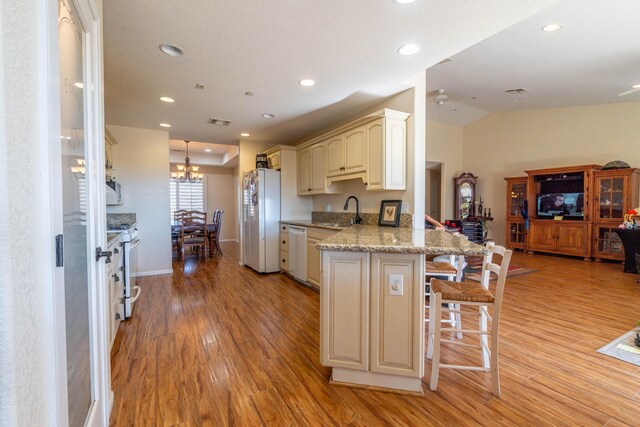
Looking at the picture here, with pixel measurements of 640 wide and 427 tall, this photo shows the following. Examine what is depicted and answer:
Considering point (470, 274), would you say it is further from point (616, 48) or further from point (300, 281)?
point (616, 48)

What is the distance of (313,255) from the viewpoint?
3971 millimetres

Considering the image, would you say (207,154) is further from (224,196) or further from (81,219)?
(81,219)

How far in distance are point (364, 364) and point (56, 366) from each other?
157 centimetres

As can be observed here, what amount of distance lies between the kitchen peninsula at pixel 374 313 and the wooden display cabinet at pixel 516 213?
649cm

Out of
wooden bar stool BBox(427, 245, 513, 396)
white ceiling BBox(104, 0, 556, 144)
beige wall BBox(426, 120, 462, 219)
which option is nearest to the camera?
wooden bar stool BBox(427, 245, 513, 396)

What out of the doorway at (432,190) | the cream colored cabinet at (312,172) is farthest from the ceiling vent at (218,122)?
the doorway at (432,190)

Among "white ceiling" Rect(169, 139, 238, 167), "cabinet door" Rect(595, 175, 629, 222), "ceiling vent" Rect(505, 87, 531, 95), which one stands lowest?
"cabinet door" Rect(595, 175, 629, 222)

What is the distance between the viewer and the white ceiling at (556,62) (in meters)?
3.14

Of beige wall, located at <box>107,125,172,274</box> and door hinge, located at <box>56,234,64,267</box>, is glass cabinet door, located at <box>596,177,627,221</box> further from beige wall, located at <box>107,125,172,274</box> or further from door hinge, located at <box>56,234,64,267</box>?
beige wall, located at <box>107,125,172,274</box>

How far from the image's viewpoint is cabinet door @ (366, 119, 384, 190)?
125 inches

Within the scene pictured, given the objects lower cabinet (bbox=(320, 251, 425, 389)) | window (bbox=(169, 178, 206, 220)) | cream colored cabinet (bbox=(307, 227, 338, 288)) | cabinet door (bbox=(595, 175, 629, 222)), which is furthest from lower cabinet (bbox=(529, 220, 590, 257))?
window (bbox=(169, 178, 206, 220))

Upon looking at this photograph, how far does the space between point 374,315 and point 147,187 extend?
4.52 m

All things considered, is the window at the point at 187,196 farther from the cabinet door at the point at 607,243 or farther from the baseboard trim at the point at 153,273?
the cabinet door at the point at 607,243

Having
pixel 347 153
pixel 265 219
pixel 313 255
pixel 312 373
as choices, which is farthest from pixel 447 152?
pixel 312 373
